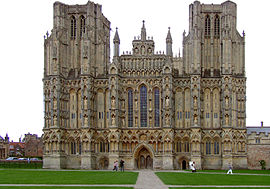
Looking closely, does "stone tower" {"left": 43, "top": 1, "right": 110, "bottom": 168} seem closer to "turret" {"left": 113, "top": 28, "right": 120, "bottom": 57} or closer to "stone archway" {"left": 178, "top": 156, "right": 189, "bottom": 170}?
"turret" {"left": 113, "top": 28, "right": 120, "bottom": 57}

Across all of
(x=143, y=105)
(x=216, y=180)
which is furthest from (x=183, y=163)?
(x=216, y=180)

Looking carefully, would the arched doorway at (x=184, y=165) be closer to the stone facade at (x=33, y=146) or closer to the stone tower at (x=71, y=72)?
the stone tower at (x=71, y=72)

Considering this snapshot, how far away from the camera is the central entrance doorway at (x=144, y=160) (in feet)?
280

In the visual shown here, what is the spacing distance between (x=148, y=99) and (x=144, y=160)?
35.0ft

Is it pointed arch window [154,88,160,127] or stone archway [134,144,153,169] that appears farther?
pointed arch window [154,88,160,127]

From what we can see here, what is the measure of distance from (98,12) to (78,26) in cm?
440

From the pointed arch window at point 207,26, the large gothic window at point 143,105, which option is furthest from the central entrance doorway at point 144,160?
the pointed arch window at point 207,26

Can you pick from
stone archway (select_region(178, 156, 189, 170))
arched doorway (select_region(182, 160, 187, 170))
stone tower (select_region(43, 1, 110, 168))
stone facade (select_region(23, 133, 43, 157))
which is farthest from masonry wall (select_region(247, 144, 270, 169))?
stone facade (select_region(23, 133, 43, 157))

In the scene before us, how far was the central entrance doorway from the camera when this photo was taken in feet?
280

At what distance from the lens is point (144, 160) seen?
85.9 meters

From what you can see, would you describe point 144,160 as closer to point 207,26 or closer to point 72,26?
point 207,26

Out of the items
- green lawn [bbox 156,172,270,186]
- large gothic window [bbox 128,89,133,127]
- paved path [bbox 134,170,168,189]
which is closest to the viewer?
paved path [bbox 134,170,168,189]

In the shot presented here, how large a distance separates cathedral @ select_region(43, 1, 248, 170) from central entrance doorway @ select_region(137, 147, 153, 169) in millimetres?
138

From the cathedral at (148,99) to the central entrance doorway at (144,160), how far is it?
0.45 feet
